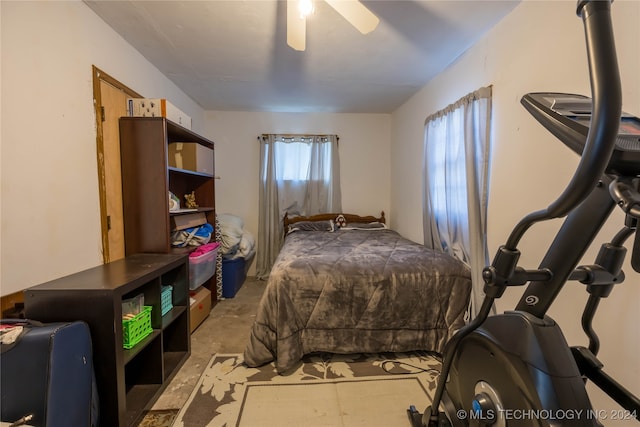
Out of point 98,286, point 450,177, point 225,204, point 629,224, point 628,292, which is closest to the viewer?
point 629,224

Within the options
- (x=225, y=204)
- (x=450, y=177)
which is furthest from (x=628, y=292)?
(x=225, y=204)

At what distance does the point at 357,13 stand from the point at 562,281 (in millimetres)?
1374

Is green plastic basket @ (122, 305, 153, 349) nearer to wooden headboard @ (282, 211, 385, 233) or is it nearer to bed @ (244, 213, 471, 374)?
bed @ (244, 213, 471, 374)

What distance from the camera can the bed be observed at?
6.11 feet

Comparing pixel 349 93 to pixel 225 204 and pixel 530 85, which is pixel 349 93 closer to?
pixel 530 85

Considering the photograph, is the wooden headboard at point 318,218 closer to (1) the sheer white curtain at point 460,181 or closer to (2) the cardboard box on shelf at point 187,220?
(2) the cardboard box on shelf at point 187,220

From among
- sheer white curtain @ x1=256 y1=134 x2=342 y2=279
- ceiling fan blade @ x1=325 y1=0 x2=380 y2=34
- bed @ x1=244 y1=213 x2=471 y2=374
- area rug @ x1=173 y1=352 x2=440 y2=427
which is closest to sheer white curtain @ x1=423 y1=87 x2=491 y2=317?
bed @ x1=244 y1=213 x2=471 y2=374

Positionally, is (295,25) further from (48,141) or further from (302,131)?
(302,131)

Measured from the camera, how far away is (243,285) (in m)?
3.65

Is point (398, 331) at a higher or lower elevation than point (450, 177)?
lower

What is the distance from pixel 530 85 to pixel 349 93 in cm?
Answer: 190

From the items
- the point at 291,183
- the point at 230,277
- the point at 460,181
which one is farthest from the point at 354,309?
the point at 291,183

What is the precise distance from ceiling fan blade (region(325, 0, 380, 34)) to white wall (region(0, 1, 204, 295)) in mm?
1496

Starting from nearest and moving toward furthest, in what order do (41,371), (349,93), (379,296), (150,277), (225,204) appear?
1. (41,371)
2. (150,277)
3. (379,296)
4. (349,93)
5. (225,204)
